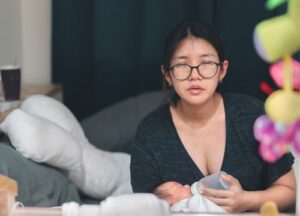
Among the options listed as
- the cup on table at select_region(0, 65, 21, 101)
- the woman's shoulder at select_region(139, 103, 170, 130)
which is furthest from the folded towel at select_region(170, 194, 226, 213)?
the cup on table at select_region(0, 65, 21, 101)

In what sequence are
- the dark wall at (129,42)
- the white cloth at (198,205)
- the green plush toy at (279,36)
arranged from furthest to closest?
the dark wall at (129,42)
the white cloth at (198,205)
the green plush toy at (279,36)

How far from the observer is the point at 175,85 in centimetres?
116

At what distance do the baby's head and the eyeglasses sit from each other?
10.0 inches

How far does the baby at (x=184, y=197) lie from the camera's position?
0.98 meters

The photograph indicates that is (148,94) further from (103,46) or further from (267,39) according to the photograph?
(267,39)

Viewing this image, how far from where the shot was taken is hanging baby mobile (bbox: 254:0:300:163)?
1.65 feet

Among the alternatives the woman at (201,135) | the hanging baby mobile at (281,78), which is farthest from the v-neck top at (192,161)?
the hanging baby mobile at (281,78)

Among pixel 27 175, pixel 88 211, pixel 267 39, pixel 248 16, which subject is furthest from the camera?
pixel 248 16

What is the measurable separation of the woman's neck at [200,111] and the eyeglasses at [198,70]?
15cm

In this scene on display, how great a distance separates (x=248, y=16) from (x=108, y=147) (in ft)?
2.74

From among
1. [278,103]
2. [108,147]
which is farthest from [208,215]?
[108,147]

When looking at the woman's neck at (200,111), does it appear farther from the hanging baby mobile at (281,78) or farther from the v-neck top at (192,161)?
the hanging baby mobile at (281,78)

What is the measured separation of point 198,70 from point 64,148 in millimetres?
583

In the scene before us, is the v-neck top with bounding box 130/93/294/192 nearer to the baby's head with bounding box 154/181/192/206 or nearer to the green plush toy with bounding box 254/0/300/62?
the baby's head with bounding box 154/181/192/206
